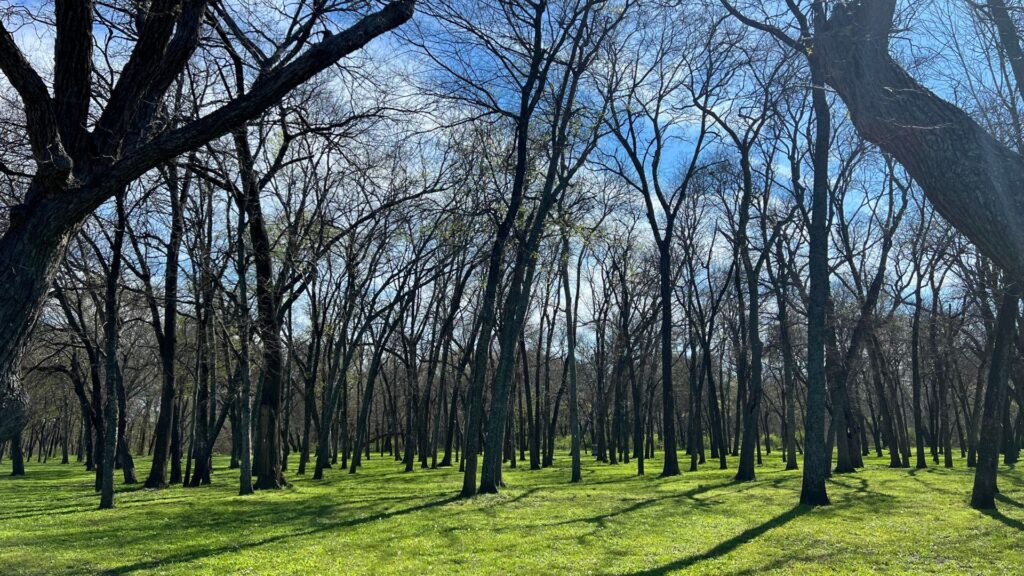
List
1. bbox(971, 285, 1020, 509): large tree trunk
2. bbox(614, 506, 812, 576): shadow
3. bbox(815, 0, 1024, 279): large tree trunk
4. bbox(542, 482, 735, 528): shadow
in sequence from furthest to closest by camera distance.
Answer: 1. bbox(971, 285, 1020, 509): large tree trunk
2. bbox(542, 482, 735, 528): shadow
3. bbox(614, 506, 812, 576): shadow
4. bbox(815, 0, 1024, 279): large tree trunk

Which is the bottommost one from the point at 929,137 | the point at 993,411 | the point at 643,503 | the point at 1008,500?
the point at 643,503

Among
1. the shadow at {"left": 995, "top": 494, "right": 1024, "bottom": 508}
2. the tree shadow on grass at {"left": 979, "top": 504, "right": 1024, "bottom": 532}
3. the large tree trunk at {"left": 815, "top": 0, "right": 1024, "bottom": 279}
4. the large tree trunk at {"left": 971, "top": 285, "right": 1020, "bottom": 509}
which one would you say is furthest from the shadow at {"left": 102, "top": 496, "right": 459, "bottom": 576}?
the shadow at {"left": 995, "top": 494, "right": 1024, "bottom": 508}

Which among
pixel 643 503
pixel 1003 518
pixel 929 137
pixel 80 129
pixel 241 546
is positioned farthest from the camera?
pixel 643 503

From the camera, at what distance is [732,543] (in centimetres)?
948

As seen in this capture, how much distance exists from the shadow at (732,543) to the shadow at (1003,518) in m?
3.05

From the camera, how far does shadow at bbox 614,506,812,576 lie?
7.75m

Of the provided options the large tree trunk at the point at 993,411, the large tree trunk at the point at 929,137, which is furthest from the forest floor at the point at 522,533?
the large tree trunk at the point at 929,137

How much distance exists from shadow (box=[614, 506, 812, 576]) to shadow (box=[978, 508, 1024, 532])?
305 cm

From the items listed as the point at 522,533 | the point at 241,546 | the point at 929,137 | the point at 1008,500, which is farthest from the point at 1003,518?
the point at 241,546

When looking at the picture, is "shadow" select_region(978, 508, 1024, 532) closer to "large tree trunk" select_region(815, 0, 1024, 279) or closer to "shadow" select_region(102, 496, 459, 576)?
"large tree trunk" select_region(815, 0, 1024, 279)

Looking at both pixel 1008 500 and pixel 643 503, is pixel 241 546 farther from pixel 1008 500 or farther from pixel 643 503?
pixel 1008 500

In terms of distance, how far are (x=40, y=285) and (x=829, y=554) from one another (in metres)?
9.17

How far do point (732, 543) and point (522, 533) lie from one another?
10.6 ft

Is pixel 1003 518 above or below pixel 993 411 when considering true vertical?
below
